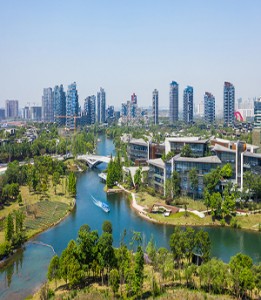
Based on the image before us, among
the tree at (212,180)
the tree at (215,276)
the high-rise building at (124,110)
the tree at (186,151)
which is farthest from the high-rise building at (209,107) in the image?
the tree at (215,276)

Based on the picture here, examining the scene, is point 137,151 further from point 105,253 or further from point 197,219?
point 105,253

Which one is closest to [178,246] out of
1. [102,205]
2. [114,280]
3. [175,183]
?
[114,280]

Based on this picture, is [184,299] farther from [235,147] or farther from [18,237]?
[235,147]

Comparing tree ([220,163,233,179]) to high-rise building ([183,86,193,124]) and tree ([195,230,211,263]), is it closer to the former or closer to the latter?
tree ([195,230,211,263])

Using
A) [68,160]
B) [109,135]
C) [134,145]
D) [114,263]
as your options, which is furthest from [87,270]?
[109,135]

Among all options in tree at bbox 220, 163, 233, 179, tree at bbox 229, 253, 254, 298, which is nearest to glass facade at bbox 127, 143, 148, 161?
tree at bbox 220, 163, 233, 179

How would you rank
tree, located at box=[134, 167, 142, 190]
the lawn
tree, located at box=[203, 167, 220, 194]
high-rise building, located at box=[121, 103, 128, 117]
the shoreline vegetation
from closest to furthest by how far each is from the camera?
the shoreline vegetation, the lawn, tree, located at box=[203, 167, 220, 194], tree, located at box=[134, 167, 142, 190], high-rise building, located at box=[121, 103, 128, 117]
